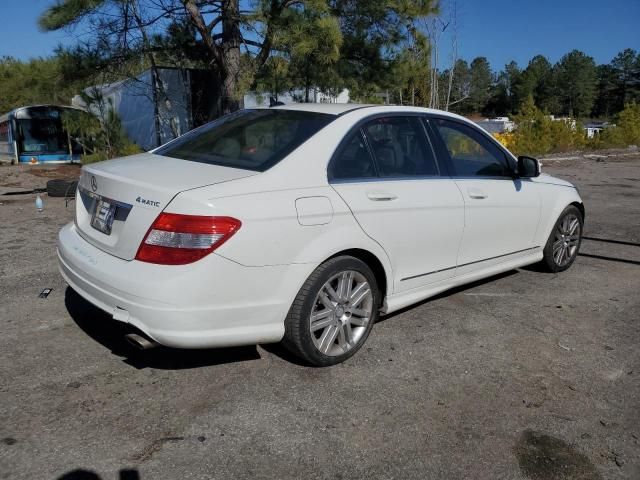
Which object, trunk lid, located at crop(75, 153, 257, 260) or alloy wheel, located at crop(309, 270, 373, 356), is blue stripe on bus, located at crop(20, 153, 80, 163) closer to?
trunk lid, located at crop(75, 153, 257, 260)

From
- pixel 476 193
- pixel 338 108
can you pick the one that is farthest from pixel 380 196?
pixel 476 193

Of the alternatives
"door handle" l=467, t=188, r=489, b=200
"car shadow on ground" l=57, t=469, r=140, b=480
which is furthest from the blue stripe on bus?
"car shadow on ground" l=57, t=469, r=140, b=480

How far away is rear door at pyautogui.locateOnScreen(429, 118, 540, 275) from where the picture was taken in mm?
4246

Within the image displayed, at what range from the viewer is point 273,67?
11.2 metres

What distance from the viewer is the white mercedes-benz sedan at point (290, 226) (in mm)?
2863

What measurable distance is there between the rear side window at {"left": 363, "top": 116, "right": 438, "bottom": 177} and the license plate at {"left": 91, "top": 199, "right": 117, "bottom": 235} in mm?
1649

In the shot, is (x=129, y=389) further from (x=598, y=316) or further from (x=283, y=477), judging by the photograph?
(x=598, y=316)

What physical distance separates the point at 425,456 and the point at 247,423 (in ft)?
2.89

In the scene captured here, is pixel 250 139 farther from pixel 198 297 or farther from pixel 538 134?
pixel 538 134

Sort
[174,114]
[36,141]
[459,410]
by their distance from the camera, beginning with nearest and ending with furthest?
1. [459,410]
2. [174,114]
3. [36,141]

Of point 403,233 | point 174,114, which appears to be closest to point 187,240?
point 403,233

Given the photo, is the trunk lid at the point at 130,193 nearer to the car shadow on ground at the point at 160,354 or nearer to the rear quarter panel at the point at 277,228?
the rear quarter panel at the point at 277,228

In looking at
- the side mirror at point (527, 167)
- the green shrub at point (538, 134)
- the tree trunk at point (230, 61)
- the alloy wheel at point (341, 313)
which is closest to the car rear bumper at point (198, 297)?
the alloy wheel at point (341, 313)

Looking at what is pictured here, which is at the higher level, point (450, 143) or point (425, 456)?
point (450, 143)
